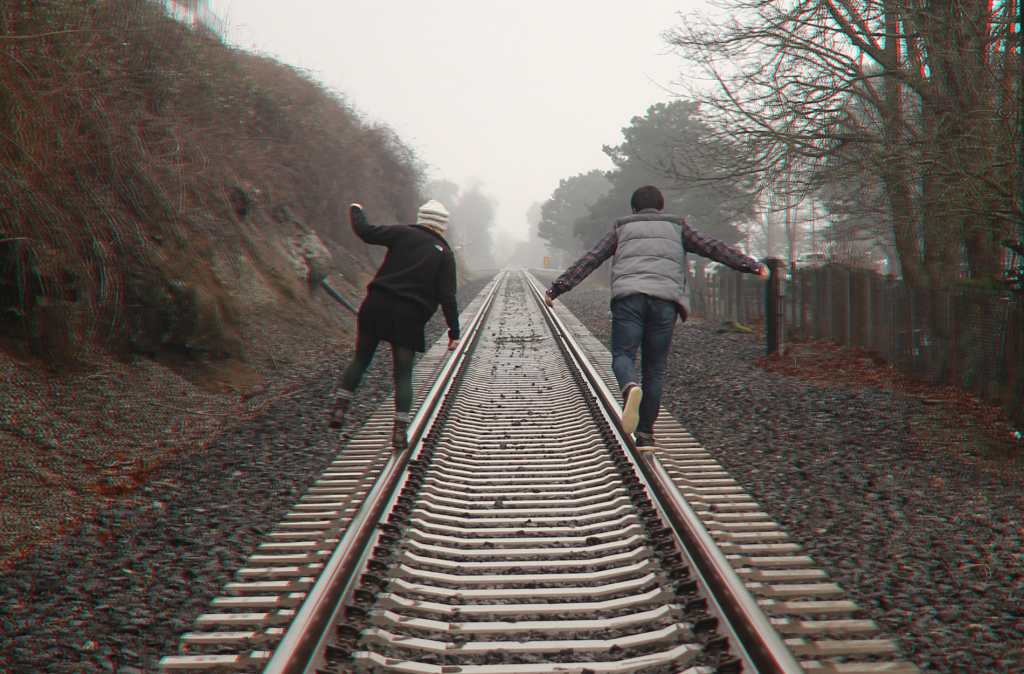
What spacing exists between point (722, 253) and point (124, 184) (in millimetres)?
5604

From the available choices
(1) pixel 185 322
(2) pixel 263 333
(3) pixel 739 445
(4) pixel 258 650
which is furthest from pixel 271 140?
(4) pixel 258 650

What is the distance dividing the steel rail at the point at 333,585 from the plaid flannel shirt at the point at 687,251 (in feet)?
5.50

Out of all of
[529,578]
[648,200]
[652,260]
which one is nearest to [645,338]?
[652,260]

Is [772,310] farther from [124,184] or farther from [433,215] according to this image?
[124,184]

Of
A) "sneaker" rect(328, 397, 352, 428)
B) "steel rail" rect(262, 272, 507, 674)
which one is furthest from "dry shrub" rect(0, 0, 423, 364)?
"steel rail" rect(262, 272, 507, 674)

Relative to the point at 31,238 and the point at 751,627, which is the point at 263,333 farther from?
the point at 751,627

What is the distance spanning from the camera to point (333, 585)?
278 centimetres

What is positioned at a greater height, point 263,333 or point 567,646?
point 263,333

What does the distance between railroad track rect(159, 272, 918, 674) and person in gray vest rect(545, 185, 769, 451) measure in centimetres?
53

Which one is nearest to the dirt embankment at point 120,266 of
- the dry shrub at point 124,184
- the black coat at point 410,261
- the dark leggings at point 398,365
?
the dry shrub at point 124,184

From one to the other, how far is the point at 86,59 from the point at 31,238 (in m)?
1.77

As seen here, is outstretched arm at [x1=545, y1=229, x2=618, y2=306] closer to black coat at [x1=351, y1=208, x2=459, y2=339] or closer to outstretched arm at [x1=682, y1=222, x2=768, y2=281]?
outstretched arm at [x1=682, y1=222, x2=768, y2=281]

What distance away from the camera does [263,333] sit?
9445mm

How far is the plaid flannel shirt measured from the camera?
15.0 ft
